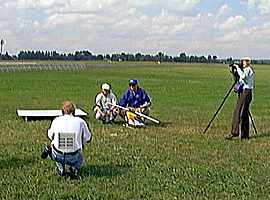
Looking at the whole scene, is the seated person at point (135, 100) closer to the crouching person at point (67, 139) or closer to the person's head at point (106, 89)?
the person's head at point (106, 89)

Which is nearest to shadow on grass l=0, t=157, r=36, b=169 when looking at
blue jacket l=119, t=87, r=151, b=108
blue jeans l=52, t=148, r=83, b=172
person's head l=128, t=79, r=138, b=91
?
blue jeans l=52, t=148, r=83, b=172

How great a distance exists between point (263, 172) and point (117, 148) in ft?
11.8

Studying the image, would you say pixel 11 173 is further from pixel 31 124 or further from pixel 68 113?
pixel 31 124

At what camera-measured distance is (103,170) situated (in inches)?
427

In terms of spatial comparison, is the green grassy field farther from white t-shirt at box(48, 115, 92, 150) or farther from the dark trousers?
white t-shirt at box(48, 115, 92, 150)

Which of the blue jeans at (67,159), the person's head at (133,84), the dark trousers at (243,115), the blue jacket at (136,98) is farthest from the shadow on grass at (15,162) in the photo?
the blue jacket at (136,98)

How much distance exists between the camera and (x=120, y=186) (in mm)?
9609

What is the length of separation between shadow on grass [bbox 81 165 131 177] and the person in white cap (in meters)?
6.67

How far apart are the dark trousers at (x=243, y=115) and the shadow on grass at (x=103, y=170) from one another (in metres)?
4.83

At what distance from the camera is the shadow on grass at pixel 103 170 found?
10.5m

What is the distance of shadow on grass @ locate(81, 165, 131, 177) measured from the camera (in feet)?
34.5

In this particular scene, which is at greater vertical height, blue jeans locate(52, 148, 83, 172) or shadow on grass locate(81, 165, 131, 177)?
blue jeans locate(52, 148, 83, 172)

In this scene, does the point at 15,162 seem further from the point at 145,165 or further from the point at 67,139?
the point at 145,165

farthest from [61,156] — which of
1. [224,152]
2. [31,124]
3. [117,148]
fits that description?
[31,124]
